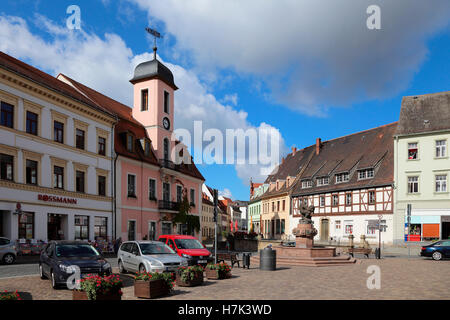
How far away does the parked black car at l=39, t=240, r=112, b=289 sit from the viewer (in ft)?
40.2

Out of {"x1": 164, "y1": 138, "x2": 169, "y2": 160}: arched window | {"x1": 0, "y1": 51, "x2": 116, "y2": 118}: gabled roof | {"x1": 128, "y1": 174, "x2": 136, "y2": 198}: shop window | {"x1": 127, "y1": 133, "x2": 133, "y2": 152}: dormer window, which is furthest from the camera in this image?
{"x1": 164, "y1": 138, "x2": 169, "y2": 160}: arched window

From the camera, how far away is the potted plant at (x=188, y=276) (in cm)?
1297

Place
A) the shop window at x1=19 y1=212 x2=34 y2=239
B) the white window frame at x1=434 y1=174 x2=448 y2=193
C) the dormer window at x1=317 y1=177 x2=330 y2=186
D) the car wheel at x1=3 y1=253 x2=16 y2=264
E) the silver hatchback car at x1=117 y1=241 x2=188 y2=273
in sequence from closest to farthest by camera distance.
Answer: the silver hatchback car at x1=117 y1=241 x2=188 y2=273 < the car wheel at x1=3 y1=253 x2=16 y2=264 < the shop window at x1=19 y1=212 x2=34 y2=239 < the white window frame at x1=434 y1=174 x2=448 y2=193 < the dormer window at x1=317 y1=177 x2=330 y2=186

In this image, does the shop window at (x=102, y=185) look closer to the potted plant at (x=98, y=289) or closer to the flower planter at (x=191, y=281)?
the flower planter at (x=191, y=281)

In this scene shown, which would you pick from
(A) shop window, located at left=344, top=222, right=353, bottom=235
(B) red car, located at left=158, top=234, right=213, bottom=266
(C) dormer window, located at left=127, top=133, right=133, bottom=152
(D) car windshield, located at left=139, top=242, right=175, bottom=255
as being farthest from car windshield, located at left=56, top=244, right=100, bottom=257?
(A) shop window, located at left=344, top=222, right=353, bottom=235

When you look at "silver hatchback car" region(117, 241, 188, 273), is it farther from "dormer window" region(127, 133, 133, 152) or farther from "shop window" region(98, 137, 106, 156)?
"dormer window" region(127, 133, 133, 152)

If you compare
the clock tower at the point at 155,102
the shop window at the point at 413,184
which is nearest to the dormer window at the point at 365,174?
the shop window at the point at 413,184

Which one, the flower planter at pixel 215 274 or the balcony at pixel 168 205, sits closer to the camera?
the flower planter at pixel 215 274

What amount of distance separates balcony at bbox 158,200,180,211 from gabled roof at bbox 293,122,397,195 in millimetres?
19383

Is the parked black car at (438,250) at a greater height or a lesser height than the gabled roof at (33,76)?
lesser

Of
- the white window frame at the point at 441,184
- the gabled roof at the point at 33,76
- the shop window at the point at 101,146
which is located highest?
the gabled roof at the point at 33,76

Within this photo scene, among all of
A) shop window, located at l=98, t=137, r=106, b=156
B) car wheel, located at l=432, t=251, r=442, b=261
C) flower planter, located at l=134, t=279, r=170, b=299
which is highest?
shop window, located at l=98, t=137, r=106, b=156

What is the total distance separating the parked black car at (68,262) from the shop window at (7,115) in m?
11.2
